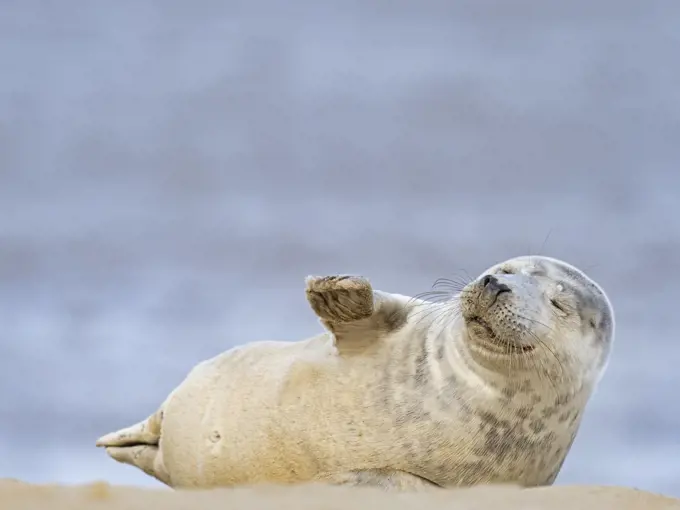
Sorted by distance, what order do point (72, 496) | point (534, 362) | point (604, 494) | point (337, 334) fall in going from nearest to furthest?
1. point (72, 496)
2. point (604, 494)
3. point (534, 362)
4. point (337, 334)

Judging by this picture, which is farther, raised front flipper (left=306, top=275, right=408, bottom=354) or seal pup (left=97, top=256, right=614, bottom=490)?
raised front flipper (left=306, top=275, right=408, bottom=354)

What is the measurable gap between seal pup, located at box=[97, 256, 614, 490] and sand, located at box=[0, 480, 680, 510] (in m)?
1.31

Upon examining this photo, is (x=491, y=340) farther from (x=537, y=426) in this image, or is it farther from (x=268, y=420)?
(x=268, y=420)

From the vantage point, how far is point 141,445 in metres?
6.62

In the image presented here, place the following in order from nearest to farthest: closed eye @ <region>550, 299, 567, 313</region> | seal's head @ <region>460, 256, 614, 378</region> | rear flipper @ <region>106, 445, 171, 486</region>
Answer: seal's head @ <region>460, 256, 614, 378</region>
closed eye @ <region>550, 299, 567, 313</region>
rear flipper @ <region>106, 445, 171, 486</region>

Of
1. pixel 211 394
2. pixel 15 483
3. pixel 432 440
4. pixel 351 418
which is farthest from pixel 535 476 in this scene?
pixel 15 483

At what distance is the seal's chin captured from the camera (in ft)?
16.7

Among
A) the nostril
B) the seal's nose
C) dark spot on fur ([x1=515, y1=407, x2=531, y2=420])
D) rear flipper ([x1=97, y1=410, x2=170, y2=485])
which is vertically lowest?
dark spot on fur ([x1=515, y1=407, x2=531, y2=420])

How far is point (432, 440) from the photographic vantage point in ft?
17.0

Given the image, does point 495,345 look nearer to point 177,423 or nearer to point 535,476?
point 535,476

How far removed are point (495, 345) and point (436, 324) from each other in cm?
55

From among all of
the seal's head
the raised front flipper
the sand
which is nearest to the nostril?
the seal's head

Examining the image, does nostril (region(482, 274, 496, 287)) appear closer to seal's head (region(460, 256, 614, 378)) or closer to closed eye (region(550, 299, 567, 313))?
seal's head (region(460, 256, 614, 378))

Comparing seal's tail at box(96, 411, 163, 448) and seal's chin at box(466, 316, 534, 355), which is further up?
seal's chin at box(466, 316, 534, 355)
